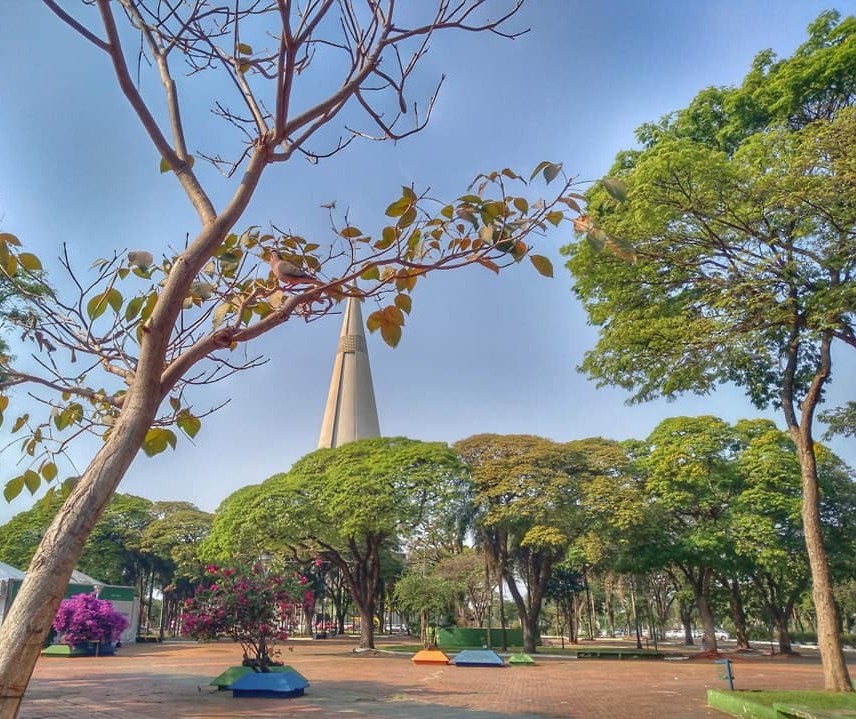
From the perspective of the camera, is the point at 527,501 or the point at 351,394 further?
the point at 351,394

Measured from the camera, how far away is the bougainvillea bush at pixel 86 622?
23672mm

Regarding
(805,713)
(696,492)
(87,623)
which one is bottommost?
(805,713)

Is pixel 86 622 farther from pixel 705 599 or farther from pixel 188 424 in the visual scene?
pixel 188 424

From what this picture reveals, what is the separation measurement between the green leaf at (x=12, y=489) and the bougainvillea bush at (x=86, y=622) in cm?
2400

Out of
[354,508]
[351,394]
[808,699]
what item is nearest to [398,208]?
[808,699]

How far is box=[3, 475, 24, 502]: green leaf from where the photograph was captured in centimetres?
285

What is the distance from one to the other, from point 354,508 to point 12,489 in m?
23.6

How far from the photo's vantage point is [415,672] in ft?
58.8

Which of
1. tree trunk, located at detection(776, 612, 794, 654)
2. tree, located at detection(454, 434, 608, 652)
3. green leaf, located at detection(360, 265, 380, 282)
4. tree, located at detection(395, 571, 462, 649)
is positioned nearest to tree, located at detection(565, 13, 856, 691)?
green leaf, located at detection(360, 265, 380, 282)

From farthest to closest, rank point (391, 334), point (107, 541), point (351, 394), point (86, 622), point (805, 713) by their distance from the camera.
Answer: point (351, 394) < point (107, 541) < point (86, 622) < point (805, 713) < point (391, 334)

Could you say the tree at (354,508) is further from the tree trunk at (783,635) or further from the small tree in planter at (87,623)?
the tree trunk at (783,635)

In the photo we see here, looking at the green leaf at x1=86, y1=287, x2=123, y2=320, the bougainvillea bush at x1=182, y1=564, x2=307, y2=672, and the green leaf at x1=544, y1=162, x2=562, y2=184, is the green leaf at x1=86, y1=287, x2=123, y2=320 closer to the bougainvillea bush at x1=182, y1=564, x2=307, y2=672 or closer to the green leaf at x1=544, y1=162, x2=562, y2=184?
the green leaf at x1=544, y1=162, x2=562, y2=184

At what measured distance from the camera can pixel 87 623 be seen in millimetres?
23672

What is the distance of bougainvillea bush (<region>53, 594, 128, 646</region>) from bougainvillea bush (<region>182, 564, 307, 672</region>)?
12.6 metres
